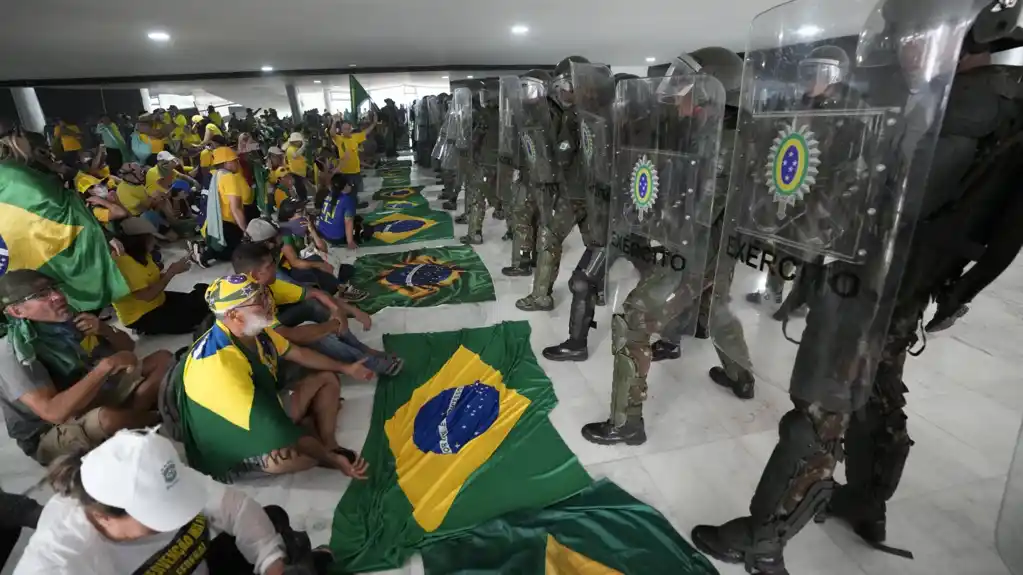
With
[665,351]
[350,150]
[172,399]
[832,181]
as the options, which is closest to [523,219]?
[665,351]

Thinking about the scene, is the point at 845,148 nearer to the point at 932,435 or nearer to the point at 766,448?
the point at 766,448

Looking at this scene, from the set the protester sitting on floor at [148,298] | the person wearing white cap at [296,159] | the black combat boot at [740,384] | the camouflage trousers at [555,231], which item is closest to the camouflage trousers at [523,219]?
the camouflage trousers at [555,231]

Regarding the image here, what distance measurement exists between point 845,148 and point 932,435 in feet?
6.22

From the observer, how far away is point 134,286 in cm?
325

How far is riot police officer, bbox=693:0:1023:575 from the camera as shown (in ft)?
3.43

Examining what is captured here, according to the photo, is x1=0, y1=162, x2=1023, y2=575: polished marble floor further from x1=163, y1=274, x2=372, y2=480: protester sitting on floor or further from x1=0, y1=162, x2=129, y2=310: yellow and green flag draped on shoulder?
x1=0, y1=162, x2=129, y2=310: yellow and green flag draped on shoulder

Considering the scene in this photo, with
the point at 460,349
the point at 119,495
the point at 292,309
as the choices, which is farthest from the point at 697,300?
the point at 292,309

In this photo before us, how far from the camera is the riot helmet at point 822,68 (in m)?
1.16

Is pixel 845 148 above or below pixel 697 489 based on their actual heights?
above

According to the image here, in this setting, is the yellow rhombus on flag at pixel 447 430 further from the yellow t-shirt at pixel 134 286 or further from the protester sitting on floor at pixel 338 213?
the protester sitting on floor at pixel 338 213

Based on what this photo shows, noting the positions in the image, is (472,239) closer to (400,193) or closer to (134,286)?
(134,286)

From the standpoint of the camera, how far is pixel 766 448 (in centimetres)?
224

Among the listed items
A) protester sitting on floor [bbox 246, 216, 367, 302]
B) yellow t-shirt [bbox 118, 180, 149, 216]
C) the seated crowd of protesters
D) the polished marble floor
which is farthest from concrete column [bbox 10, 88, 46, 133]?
the polished marble floor

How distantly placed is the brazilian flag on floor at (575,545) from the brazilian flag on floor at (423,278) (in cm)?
229
